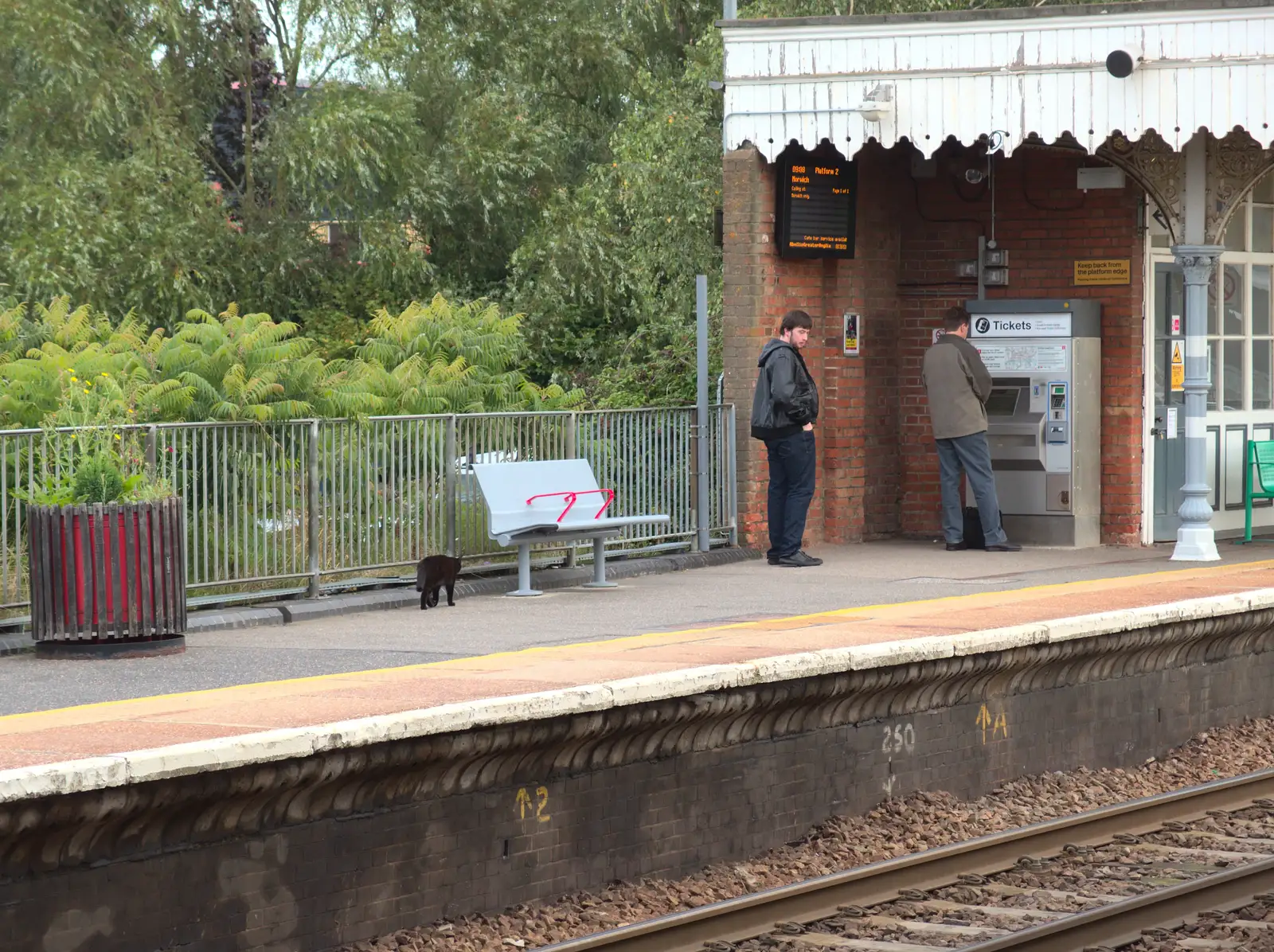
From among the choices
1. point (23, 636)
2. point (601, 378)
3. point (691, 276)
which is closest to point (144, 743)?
point (23, 636)

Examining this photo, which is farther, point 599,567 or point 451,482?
point 599,567

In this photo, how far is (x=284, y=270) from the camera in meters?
27.5

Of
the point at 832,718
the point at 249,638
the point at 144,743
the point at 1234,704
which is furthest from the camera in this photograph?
the point at 1234,704

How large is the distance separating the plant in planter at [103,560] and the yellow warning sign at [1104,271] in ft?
27.0

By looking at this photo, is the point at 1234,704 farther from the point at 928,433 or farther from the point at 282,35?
the point at 282,35

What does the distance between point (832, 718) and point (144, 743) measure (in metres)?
3.49

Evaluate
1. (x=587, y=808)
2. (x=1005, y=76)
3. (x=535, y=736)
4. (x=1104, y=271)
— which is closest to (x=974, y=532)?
(x=1104, y=271)

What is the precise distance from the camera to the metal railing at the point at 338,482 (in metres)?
11.0

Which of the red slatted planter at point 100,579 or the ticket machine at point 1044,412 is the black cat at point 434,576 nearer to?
the red slatted planter at point 100,579

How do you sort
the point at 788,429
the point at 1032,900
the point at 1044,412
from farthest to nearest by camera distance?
the point at 1044,412, the point at 788,429, the point at 1032,900

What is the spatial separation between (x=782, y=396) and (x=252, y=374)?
3.70 meters

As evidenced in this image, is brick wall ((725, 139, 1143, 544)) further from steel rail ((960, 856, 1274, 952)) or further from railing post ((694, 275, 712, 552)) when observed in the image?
steel rail ((960, 856, 1274, 952))

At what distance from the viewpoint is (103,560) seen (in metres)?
9.95

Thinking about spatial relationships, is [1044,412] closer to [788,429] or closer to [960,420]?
[960,420]
